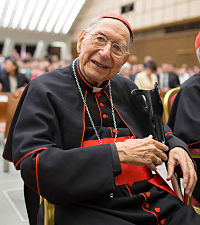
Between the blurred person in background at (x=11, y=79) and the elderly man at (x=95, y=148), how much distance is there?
5.10 m

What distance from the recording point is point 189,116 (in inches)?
70.2

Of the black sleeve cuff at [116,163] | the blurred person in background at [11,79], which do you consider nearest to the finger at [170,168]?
the black sleeve cuff at [116,163]

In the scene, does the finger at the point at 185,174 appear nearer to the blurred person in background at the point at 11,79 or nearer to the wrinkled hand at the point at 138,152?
the wrinkled hand at the point at 138,152

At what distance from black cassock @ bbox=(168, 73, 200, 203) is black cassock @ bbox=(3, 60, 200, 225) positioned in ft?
0.75

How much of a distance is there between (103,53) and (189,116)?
0.75m

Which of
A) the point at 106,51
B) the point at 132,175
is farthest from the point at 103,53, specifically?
the point at 132,175

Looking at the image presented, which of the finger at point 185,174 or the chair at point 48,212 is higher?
the finger at point 185,174

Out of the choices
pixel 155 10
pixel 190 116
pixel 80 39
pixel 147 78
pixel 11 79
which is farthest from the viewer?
pixel 155 10

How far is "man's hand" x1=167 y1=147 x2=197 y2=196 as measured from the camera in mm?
1321

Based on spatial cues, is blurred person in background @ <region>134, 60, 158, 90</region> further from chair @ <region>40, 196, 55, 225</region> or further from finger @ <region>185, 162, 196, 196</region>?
chair @ <region>40, 196, 55, 225</region>

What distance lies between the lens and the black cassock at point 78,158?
1104 mm

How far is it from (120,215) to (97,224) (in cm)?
11

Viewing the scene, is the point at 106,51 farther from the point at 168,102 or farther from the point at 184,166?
the point at 168,102

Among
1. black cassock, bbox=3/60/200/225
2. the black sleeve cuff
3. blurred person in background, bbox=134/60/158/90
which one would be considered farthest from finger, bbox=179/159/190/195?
blurred person in background, bbox=134/60/158/90
